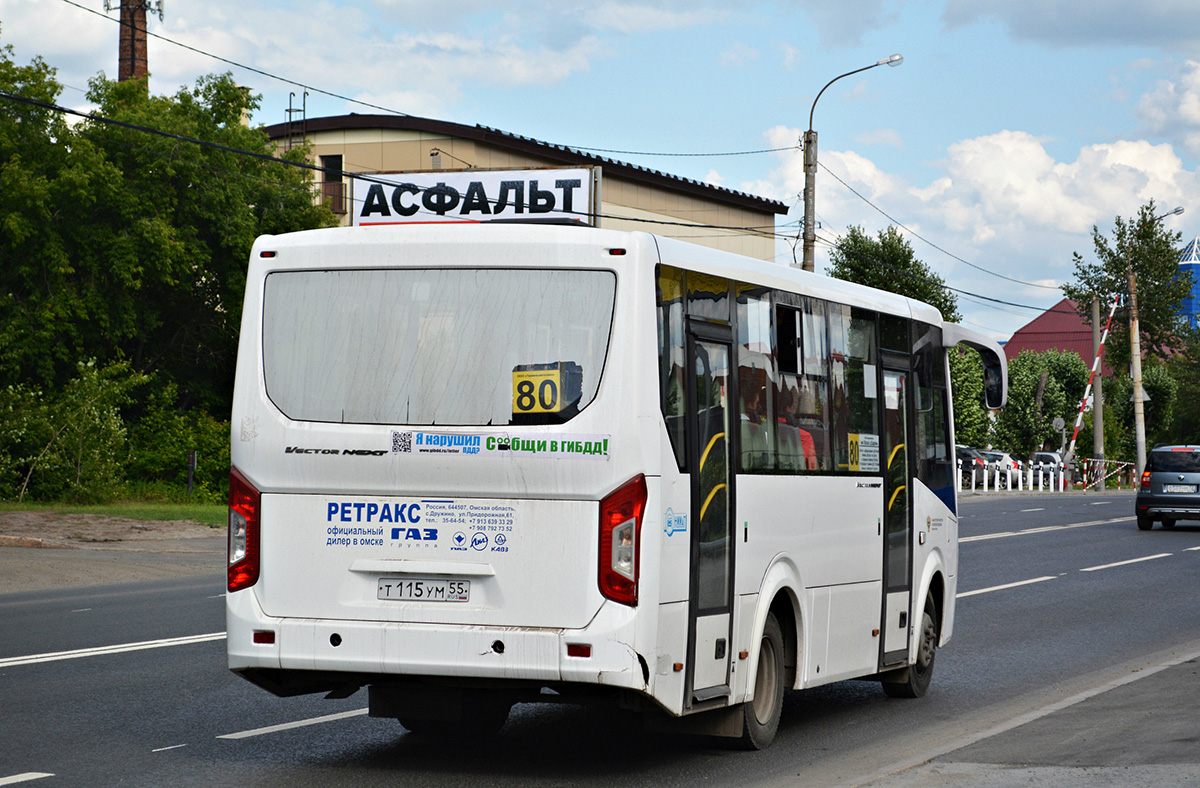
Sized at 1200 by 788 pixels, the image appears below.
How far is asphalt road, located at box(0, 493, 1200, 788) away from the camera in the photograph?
730 centimetres

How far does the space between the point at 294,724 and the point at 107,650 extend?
3422 mm

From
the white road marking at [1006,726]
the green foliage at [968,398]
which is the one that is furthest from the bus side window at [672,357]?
the green foliage at [968,398]

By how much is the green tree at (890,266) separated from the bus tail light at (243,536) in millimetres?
58498

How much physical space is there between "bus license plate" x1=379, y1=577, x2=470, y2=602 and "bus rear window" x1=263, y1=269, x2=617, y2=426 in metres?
0.74

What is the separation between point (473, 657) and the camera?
6910 mm

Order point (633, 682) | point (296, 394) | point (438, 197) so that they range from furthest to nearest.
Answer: point (438, 197)
point (296, 394)
point (633, 682)

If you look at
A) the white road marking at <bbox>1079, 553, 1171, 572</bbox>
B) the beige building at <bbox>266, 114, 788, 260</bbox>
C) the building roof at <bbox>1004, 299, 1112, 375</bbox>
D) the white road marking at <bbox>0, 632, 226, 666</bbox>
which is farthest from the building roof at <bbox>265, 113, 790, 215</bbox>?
the building roof at <bbox>1004, 299, 1112, 375</bbox>

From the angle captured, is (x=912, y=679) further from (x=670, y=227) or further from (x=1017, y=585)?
(x=670, y=227)

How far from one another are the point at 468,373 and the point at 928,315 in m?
4.87

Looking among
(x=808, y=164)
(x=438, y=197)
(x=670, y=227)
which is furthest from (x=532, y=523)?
(x=670, y=227)

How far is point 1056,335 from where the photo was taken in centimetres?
12556

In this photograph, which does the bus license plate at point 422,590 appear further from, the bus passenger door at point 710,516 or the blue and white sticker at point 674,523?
the bus passenger door at point 710,516

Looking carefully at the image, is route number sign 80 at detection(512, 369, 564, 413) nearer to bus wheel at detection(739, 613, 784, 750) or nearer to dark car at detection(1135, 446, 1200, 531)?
bus wheel at detection(739, 613, 784, 750)

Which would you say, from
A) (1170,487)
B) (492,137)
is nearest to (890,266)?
(492,137)
